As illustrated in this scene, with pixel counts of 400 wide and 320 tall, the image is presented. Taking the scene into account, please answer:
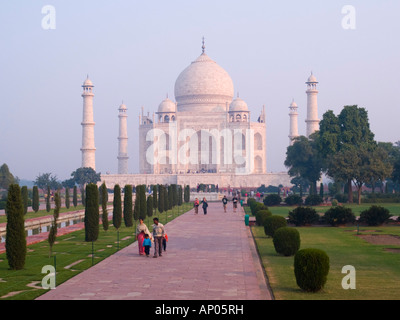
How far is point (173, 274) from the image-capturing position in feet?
41.5

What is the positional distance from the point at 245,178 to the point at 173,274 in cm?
5792

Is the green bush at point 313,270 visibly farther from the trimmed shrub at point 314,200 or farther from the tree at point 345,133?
the tree at point 345,133

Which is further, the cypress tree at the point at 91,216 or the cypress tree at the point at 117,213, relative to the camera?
the cypress tree at the point at 117,213

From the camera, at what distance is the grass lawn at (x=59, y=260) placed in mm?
11383

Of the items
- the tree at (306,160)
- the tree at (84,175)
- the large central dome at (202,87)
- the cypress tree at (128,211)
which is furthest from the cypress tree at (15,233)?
the large central dome at (202,87)

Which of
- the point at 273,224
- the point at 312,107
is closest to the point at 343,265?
the point at 273,224

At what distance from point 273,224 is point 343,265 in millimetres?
6117

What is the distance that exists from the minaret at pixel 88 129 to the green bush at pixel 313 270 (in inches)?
2300

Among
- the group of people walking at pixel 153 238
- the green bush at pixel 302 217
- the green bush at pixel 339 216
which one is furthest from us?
the green bush at pixel 302 217

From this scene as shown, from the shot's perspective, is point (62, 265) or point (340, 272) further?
point (62, 265)

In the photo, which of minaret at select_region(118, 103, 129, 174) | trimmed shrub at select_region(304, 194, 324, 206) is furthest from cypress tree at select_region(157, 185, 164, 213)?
minaret at select_region(118, 103, 129, 174)
